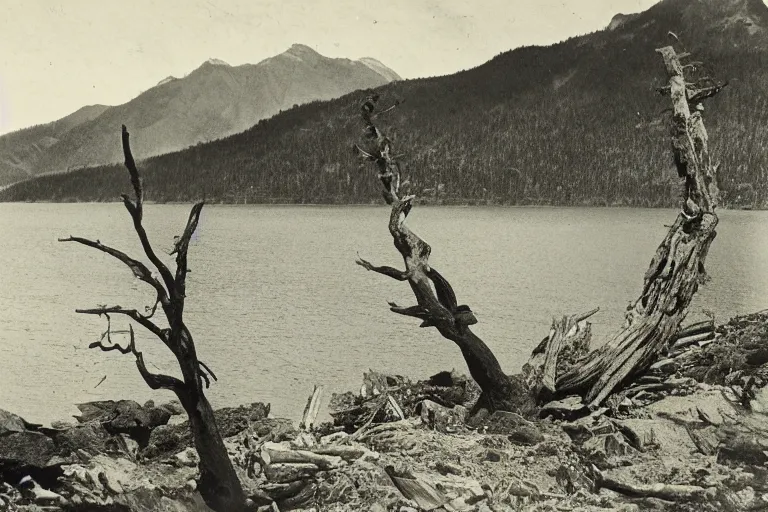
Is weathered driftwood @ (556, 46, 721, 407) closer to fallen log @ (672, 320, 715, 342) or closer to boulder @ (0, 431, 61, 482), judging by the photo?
fallen log @ (672, 320, 715, 342)

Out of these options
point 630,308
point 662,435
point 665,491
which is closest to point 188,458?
point 665,491

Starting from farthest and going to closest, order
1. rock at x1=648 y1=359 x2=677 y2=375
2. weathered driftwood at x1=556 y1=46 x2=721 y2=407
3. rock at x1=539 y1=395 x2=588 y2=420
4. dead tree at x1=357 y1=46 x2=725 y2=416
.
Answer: rock at x1=648 y1=359 x2=677 y2=375 < weathered driftwood at x1=556 y1=46 x2=721 y2=407 < rock at x1=539 y1=395 x2=588 y2=420 < dead tree at x1=357 y1=46 x2=725 y2=416

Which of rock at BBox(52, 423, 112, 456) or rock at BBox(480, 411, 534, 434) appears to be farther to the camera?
rock at BBox(480, 411, 534, 434)

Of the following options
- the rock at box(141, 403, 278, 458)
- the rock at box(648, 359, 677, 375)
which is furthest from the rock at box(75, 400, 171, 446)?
the rock at box(648, 359, 677, 375)

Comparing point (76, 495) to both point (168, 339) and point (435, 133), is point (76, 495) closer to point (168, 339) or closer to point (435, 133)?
point (168, 339)

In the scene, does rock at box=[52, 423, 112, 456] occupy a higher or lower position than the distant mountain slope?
lower

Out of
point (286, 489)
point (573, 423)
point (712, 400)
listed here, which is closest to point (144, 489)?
point (286, 489)
